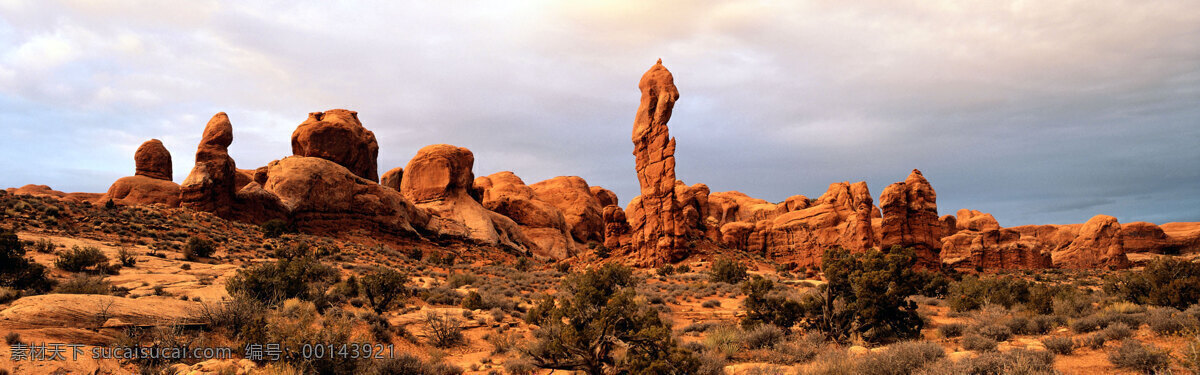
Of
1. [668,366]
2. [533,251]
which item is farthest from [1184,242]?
[668,366]

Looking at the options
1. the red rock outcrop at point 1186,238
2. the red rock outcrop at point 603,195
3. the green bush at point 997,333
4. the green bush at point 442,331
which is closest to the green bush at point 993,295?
the green bush at point 997,333

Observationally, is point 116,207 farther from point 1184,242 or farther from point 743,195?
point 1184,242

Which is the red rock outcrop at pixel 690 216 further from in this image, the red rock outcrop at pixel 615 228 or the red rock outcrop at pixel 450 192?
the red rock outcrop at pixel 450 192

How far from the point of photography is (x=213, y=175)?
3600 centimetres

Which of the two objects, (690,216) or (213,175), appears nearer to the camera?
(213,175)

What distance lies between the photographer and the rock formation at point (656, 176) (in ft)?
126

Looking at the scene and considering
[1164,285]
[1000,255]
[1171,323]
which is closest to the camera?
[1171,323]

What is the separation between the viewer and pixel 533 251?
5909 cm

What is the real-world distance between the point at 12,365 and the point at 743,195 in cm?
9412

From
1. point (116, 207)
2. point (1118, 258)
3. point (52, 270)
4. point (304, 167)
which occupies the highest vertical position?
point (304, 167)

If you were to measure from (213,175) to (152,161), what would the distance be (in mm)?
8599

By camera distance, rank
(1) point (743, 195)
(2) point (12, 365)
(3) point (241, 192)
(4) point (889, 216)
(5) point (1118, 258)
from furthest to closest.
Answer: (1) point (743, 195) → (5) point (1118, 258) → (3) point (241, 192) → (4) point (889, 216) → (2) point (12, 365)

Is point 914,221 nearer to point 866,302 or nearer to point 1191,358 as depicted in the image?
point 866,302

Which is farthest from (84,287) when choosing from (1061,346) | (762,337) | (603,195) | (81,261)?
(603,195)
